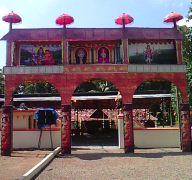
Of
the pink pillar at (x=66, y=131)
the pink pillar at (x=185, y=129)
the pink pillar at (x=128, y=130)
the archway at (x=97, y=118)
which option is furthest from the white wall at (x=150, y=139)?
the archway at (x=97, y=118)

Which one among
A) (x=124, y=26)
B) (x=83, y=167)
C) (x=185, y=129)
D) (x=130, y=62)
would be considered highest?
(x=124, y=26)

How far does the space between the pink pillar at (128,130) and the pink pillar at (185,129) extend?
2.66 metres

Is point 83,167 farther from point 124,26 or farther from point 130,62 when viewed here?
point 124,26

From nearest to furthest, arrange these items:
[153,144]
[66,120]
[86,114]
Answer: [66,120]
[153,144]
[86,114]

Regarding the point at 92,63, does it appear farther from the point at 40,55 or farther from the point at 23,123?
the point at 23,123

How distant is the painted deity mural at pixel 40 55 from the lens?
57.9 ft

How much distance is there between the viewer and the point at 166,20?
17953mm

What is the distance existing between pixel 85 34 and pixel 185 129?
7077 mm

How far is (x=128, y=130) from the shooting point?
56.5 feet

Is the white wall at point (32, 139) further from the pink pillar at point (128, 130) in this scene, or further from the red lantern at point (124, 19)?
the red lantern at point (124, 19)

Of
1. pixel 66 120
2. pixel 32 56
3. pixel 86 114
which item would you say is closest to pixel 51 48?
pixel 32 56

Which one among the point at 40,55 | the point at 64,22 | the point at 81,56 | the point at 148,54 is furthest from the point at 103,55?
the point at 40,55

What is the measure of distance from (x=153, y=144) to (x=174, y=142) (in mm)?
1225

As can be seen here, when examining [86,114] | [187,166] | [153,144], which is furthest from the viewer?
[86,114]
